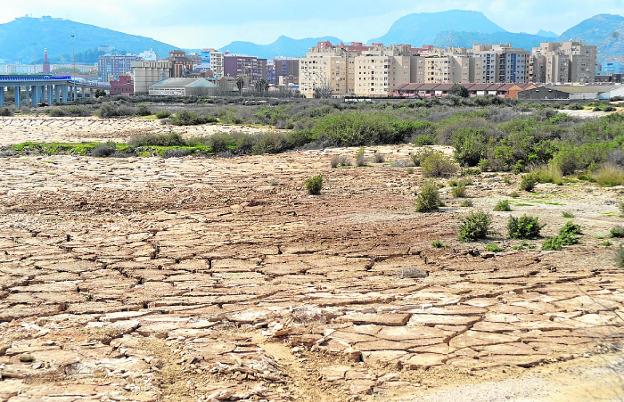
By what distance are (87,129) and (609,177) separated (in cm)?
3039

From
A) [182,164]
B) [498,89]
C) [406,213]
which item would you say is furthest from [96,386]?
[498,89]

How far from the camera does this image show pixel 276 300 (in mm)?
10266

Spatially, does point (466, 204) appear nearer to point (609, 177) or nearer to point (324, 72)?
point (609, 177)

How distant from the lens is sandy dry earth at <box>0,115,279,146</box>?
37.6m

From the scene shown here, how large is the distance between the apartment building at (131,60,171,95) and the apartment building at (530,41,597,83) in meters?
72.9

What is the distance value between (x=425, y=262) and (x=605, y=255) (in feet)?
8.43

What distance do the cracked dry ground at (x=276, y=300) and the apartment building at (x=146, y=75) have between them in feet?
486

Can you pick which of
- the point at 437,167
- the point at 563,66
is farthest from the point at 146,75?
the point at 437,167

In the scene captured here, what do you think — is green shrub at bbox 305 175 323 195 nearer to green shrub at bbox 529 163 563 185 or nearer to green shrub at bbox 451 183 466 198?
green shrub at bbox 451 183 466 198

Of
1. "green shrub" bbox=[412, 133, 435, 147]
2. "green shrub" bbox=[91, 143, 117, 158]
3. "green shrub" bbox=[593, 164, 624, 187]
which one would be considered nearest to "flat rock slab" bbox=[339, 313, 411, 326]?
"green shrub" bbox=[593, 164, 624, 187]

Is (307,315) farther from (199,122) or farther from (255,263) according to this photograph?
(199,122)

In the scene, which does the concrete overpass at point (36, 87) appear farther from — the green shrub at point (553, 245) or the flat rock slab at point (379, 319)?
the flat rock slab at point (379, 319)

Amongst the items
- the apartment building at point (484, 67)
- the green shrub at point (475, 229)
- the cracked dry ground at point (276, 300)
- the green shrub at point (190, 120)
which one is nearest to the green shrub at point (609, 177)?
the cracked dry ground at point (276, 300)

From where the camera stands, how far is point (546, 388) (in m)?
7.38
